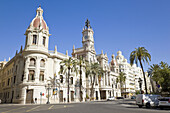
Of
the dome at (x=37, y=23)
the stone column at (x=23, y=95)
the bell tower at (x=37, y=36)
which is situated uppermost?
the dome at (x=37, y=23)

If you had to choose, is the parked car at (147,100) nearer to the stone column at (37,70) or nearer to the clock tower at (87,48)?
the stone column at (37,70)

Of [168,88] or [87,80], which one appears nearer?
[168,88]

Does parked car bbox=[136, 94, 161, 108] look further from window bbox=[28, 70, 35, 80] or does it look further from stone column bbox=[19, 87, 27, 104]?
window bbox=[28, 70, 35, 80]

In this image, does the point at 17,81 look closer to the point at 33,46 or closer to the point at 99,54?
the point at 33,46

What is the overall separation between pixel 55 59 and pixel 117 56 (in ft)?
232

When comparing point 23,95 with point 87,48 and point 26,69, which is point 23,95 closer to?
point 26,69

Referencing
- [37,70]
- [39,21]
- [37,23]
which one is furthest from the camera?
[39,21]

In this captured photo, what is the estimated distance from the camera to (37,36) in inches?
1695

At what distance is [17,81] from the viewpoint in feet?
136

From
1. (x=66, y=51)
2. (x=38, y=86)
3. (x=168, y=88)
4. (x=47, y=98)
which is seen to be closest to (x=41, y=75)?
(x=38, y=86)

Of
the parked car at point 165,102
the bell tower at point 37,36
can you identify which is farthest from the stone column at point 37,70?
the parked car at point 165,102

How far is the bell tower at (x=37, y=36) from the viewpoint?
41.8m

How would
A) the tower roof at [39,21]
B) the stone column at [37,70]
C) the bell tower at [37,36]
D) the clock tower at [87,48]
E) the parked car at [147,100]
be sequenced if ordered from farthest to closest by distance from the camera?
1. the clock tower at [87,48]
2. the tower roof at [39,21]
3. the bell tower at [37,36]
4. the stone column at [37,70]
5. the parked car at [147,100]

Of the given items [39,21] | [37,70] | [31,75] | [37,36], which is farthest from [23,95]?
[39,21]
